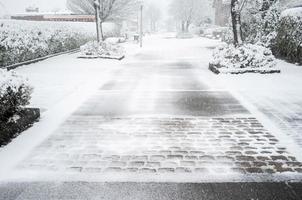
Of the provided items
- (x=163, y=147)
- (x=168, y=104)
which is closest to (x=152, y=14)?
(x=168, y=104)

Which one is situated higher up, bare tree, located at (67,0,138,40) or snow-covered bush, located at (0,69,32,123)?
bare tree, located at (67,0,138,40)

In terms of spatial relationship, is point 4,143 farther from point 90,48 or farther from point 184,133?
point 90,48

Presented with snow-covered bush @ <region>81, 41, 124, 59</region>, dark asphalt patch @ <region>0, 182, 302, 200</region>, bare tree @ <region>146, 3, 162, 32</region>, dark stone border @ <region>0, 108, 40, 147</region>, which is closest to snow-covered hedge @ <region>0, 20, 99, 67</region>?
snow-covered bush @ <region>81, 41, 124, 59</region>

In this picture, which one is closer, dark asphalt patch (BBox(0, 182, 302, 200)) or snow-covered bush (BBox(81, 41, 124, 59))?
dark asphalt patch (BBox(0, 182, 302, 200))

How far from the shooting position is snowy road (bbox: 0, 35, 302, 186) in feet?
16.3

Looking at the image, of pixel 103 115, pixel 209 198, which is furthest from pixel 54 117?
pixel 209 198

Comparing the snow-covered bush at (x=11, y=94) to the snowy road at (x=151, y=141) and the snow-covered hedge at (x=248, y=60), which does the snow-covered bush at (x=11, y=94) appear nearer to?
the snowy road at (x=151, y=141)

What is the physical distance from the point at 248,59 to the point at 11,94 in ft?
33.9

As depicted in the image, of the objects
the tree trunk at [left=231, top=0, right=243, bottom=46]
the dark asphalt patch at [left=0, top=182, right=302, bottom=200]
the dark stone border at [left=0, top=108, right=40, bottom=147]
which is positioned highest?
the tree trunk at [left=231, top=0, right=243, bottom=46]

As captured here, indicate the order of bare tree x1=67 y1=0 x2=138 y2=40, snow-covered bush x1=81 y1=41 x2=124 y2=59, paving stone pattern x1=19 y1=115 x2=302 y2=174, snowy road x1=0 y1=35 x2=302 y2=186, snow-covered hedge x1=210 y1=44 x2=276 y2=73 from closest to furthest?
snowy road x1=0 y1=35 x2=302 y2=186
paving stone pattern x1=19 y1=115 x2=302 y2=174
snow-covered hedge x1=210 y1=44 x2=276 y2=73
snow-covered bush x1=81 y1=41 x2=124 y2=59
bare tree x1=67 y1=0 x2=138 y2=40

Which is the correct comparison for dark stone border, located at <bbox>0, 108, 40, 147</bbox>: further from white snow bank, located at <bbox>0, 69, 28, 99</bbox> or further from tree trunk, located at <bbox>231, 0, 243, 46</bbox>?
tree trunk, located at <bbox>231, 0, 243, 46</bbox>

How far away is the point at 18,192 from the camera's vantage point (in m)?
4.40

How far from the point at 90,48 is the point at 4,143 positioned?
1550 cm

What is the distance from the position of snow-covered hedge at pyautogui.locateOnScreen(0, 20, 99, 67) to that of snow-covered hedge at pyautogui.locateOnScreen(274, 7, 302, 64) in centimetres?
1290
